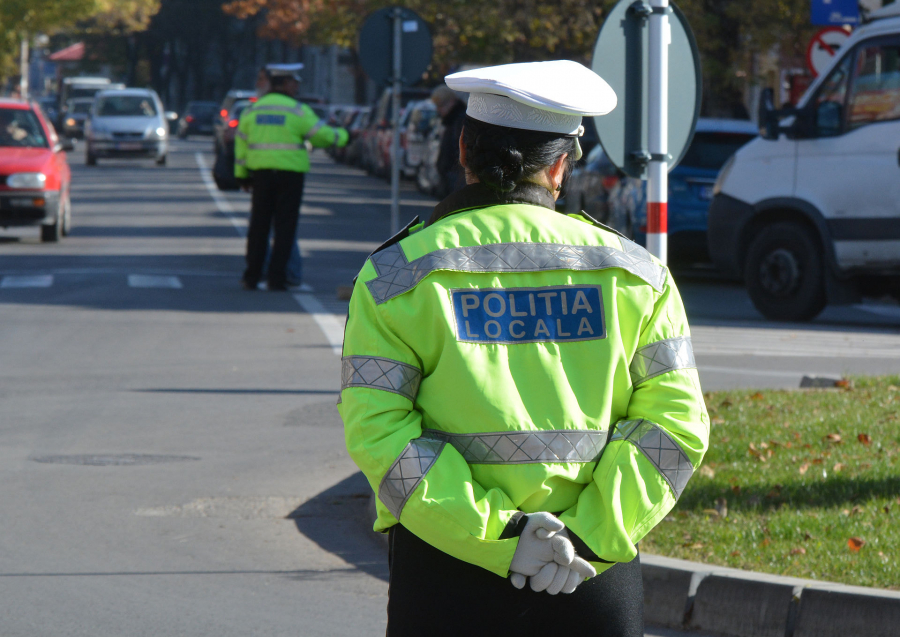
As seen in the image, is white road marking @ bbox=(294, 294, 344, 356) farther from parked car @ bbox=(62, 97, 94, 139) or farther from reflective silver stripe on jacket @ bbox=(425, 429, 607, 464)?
parked car @ bbox=(62, 97, 94, 139)

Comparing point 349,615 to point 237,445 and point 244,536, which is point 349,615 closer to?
point 244,536

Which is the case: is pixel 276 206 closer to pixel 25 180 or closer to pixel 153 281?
pixel 153 281

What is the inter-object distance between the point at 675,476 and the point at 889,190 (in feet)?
33.5

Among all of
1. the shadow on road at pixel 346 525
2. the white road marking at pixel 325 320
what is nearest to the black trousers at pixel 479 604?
the shadow on road at pixel 346 525

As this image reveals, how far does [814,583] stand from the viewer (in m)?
4.70

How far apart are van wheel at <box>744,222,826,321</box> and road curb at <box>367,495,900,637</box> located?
8411mm

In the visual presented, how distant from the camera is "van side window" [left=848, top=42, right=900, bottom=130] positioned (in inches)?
471

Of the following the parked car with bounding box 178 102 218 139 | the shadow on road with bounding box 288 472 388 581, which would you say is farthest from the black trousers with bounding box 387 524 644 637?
the parked car with bounding box 178 102 218 139

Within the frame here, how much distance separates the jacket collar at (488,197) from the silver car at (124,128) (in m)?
40.4

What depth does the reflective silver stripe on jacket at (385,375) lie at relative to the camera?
241 centimetres

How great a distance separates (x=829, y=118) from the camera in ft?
40.8

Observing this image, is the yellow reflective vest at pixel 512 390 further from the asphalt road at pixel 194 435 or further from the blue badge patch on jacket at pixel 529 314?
the asphalt road at pixel 194 435

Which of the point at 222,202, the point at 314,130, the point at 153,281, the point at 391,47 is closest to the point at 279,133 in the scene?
the point at 314,130

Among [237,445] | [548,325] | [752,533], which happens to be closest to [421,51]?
[237,445]
